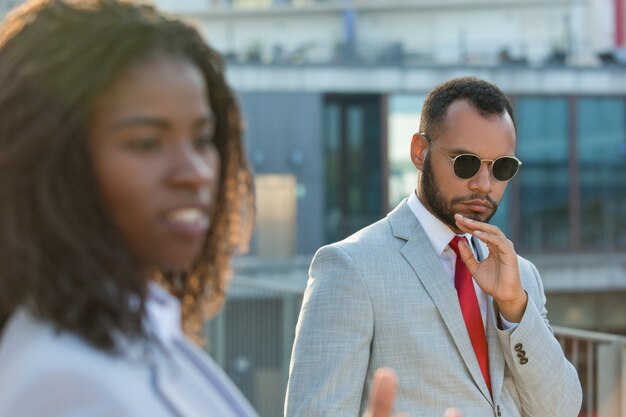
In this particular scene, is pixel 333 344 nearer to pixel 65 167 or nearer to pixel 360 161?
pixel 65 167

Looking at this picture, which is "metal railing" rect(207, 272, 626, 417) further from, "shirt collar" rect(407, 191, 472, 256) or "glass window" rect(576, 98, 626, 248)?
"glass window" rect(576, 98, 626, 248)

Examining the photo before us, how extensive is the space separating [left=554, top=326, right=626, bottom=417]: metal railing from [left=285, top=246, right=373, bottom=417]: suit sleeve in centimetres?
276

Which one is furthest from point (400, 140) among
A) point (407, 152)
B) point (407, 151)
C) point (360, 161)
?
point (360, 161)

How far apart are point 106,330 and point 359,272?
87.8 inches

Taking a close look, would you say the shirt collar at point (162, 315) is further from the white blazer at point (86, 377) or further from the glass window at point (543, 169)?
the glass window at point (543, 169)

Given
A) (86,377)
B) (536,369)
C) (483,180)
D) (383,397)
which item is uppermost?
(86,377)

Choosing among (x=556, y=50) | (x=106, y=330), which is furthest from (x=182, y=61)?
(x=556, y=50)

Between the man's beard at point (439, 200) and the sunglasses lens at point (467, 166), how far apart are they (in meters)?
0.08

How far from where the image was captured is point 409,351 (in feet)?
10.8

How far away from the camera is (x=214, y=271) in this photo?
1591mm

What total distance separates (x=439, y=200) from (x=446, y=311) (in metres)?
0.43

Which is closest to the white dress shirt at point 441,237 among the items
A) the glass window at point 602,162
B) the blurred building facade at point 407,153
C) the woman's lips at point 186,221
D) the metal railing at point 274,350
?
the woman's lips at point 186,221

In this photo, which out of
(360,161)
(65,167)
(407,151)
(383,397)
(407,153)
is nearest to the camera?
(65,167)

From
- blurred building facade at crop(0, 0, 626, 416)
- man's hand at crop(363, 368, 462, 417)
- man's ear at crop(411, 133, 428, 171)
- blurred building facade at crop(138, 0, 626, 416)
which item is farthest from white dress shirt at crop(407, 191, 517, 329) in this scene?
blurred building facade at crop(138, 0, 626, 416)
